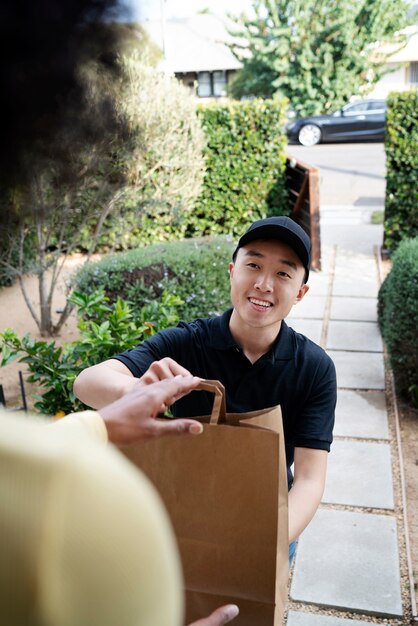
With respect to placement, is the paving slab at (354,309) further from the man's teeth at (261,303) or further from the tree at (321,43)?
the tree at (321,43)

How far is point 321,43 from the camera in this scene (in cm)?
2555

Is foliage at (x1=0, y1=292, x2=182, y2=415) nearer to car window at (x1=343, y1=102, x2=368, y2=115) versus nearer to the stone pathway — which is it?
the stone pathway

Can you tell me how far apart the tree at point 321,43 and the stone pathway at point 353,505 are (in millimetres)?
20732

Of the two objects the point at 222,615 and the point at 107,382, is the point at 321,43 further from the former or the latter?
the point at 222,615

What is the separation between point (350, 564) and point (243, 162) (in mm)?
6746

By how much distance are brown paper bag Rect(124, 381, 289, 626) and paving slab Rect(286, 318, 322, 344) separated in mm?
4755

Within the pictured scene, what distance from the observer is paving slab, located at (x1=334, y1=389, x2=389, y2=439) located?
447 centimetres

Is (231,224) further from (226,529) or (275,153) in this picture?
(226,529)

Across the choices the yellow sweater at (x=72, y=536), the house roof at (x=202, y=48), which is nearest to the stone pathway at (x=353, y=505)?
the yellow sweater at (x=72, y=536)

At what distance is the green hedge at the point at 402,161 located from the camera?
8.15 meters

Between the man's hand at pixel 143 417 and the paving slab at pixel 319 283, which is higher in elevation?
the man's hand at pixel 143 417

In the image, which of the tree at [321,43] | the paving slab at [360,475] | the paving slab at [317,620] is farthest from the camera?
the tree at [321,43]

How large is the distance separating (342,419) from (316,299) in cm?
262

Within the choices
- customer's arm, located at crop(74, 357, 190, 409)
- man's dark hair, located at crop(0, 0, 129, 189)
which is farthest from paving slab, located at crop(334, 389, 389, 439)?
man's dark hair, located at crop(0, 0, 129, 189)
